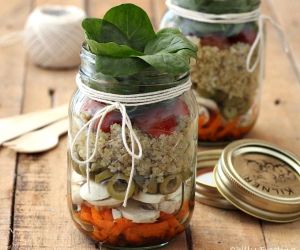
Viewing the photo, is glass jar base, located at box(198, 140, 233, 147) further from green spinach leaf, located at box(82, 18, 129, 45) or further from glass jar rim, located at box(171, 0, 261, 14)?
green spinach leaf, located at box(82, 18, 129, 45)

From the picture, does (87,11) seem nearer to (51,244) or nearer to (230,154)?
(230,154)

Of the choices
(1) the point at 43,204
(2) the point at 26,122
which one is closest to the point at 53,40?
(2) the point at 26,122

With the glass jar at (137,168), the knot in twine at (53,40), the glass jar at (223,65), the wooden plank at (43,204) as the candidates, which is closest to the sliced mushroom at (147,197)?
the glass jar at (137,168)

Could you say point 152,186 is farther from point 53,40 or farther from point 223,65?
point 53,40

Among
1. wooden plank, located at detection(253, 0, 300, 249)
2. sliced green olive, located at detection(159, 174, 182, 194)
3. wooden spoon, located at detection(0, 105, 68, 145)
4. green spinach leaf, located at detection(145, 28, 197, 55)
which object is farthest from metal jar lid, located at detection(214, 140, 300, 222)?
wooden spoon, located at detection(0, 105, 68, 145)

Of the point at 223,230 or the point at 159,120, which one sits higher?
the point at 159,120

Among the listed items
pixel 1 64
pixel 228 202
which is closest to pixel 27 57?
pixel 1 64
